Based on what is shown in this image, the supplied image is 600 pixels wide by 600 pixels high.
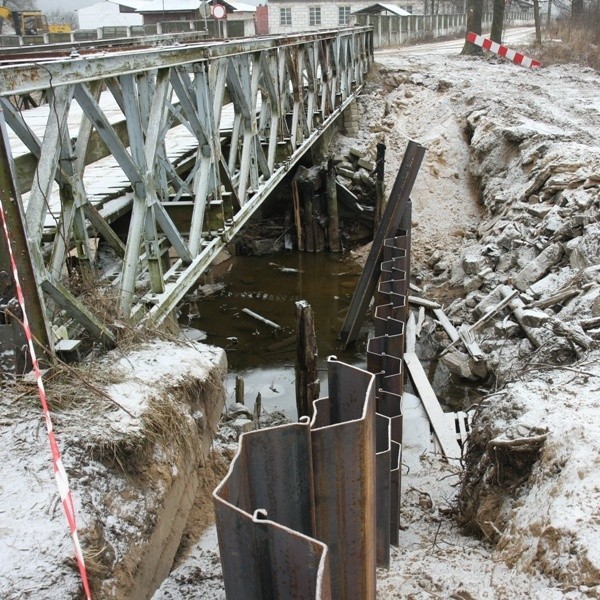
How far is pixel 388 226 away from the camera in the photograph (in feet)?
29.3

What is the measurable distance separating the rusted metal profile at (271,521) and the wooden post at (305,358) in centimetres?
369

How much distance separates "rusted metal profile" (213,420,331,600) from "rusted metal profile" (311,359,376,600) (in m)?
0.06

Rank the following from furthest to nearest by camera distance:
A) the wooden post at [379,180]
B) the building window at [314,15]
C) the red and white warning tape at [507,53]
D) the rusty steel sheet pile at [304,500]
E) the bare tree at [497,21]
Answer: the building window at [314,15] → the bare tree at [497,21] → the red and white warning tape at [507,53] → the wooden post at [379,180] → the rusty steel sheet pile at [304,500]

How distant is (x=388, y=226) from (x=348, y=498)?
21.7 ft

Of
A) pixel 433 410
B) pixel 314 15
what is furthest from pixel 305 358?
pixel 314 15

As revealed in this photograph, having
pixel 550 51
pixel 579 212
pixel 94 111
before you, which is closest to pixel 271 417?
pixel 94 111

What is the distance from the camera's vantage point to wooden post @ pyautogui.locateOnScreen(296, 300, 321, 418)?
6.35 meters

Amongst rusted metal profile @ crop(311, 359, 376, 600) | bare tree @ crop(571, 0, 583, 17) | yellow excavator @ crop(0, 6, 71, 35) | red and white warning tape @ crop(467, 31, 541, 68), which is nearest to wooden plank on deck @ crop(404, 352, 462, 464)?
rusted metal profile @ crop(311, 359, 376, 600)

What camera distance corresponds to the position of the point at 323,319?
10750mm

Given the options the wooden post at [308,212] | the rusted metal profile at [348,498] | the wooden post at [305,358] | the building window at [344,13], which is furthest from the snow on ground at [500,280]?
the building window at [344,13]

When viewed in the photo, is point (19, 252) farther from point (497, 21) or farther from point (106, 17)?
point (106, 17)

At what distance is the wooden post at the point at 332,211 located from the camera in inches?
516

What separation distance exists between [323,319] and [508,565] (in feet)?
24.4

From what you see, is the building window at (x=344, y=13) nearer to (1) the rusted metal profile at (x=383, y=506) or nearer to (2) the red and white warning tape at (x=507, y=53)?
(2) the red and white warning tape at (x=507, y=53)
